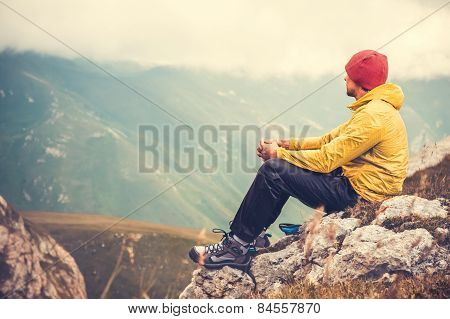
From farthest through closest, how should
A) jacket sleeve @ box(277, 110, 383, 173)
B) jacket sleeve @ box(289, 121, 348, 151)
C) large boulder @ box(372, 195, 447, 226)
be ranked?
1. jacket sleeve @ box(289, 121, 348, 151)
2. large boulder @ box(372, 195, 447, 226)
3. jacket sleeve @ box(277, 110, 383, 173)

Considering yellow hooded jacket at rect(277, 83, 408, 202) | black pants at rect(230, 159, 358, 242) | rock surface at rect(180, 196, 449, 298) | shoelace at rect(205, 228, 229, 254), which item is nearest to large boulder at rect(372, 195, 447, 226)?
rock surface at rect(180, 196, 449, 298)

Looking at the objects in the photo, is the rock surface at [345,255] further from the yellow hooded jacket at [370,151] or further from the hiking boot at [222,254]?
the yellow hooded jacket at [370,151]

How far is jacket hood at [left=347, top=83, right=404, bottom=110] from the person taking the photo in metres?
7.26

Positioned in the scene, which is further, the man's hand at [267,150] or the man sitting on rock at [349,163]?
the man's hand at [267,150]

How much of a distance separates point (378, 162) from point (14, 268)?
1112 centimetres

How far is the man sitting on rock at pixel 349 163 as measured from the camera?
700cm

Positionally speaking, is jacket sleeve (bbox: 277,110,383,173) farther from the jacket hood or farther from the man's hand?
the man's hand

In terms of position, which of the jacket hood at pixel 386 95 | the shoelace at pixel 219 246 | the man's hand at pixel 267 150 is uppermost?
the jacket hood at pixel 386 95

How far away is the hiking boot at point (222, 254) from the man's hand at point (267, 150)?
56.3 inches

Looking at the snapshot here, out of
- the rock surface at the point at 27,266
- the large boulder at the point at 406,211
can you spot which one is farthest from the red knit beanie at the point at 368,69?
the rock surface at the point at 27,266

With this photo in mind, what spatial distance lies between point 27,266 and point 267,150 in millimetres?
11295

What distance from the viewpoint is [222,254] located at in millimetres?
7762
